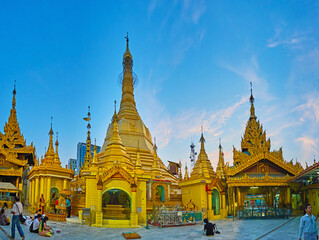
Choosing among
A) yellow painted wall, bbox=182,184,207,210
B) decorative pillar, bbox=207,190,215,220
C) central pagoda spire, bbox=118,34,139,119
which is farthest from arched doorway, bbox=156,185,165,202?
central pagoda spire, bbox=118,34,139,119

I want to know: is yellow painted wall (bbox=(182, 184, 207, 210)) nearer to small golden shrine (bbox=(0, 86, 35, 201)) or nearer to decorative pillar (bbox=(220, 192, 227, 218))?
decorative pillar (bbox=(220, 192, 227, 218))

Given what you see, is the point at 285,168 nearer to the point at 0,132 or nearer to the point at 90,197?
the point at 90,197

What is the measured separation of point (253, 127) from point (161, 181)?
12802 mm

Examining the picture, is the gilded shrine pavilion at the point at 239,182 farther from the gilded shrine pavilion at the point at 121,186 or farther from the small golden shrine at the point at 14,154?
the small golden shrine at the point at 14,154

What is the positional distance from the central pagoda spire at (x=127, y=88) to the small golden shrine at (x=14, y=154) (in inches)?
534

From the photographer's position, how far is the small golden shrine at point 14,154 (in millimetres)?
33053

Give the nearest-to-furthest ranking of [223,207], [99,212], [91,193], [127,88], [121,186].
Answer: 1. [99,212]
2. [91,193]
3. [121,186]
4. [223,207]
5. [127,88]

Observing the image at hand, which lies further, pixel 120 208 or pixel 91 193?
pixel 120 208

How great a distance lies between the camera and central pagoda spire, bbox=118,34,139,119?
4500 centimetres

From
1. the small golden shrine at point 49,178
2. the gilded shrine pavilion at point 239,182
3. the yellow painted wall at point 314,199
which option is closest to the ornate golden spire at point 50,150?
the small golden shrine at point 49,178

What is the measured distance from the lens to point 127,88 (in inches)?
1889

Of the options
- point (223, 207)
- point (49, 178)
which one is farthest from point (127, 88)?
point (223, 207)

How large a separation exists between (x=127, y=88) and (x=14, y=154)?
770 inches

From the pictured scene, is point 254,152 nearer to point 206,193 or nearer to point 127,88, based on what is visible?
point 206,193
